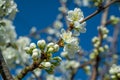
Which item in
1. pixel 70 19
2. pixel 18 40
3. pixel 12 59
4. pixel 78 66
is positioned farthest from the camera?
pixel 78 66

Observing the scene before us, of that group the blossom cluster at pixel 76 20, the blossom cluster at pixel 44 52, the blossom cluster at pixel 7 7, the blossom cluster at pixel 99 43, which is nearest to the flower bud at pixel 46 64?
the blossom cluster at pixel 44 52

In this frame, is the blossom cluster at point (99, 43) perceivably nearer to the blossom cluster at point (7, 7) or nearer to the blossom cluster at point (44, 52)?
the blossom cluster at point (7, 7)

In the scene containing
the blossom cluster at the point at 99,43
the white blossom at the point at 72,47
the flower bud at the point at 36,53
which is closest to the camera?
the flower bud at the point at 36,53

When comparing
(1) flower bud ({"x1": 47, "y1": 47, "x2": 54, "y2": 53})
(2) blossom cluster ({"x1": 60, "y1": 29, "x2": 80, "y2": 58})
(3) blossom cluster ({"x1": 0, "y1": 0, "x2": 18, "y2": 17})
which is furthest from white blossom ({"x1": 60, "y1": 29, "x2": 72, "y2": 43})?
(3) blossom cluster ({"x1": 0, "y1": 0, "x2": 18, "y2": 17})

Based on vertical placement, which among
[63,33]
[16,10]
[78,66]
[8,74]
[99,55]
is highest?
[78,66]

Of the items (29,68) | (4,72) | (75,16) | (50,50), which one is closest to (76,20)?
(75,16)

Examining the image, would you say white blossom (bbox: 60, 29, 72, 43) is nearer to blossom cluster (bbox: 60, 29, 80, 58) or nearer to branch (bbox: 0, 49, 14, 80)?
blossom cluster (bbox: 60, 29, 80, 58)

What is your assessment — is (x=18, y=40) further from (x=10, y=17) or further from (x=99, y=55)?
(x=10, y=17)

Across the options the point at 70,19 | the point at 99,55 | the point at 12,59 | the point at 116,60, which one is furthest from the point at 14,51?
the point at 116,60

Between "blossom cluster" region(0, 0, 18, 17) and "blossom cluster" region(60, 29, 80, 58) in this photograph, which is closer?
"blossom cluster" region(60, 29, 80, 58)

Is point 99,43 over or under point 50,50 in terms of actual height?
over

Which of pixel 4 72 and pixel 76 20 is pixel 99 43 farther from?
pixel 4 72
